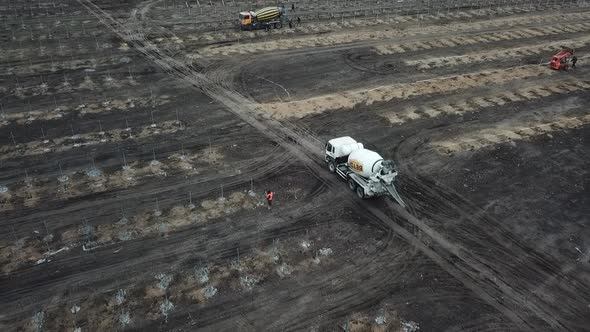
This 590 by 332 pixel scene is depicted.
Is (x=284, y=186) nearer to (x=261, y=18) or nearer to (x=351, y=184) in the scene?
(x=351, y=184)

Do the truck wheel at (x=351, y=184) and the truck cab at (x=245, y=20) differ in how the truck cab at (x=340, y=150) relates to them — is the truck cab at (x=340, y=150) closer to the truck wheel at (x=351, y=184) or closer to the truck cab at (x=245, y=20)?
the truck wheel at (x=351, y=184)

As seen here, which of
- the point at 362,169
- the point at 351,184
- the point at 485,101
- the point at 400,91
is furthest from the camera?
the point at 400,91

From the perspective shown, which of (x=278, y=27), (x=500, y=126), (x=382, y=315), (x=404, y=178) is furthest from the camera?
(x=278, y=27)

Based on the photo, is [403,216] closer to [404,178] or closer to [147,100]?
[404,178]

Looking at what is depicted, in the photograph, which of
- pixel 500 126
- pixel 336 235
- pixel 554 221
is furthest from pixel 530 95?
pixel 336 235

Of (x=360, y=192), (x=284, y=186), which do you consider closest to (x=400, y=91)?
(x=360, y=192)

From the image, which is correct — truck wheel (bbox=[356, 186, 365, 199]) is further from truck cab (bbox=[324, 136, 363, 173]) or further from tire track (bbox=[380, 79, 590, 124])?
tire track (bbox=[380, 79, 590, 124])
